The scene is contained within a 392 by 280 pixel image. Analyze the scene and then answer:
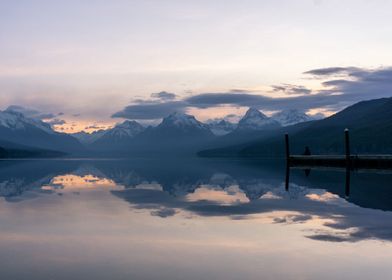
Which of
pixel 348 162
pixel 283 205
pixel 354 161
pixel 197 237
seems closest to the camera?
pixel 197 237

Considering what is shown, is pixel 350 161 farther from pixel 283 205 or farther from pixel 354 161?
pixel 283 205

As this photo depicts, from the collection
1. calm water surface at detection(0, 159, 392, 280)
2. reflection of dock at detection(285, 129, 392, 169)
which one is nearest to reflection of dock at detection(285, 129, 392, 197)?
reflection of dock at detection(285, 129, 392, 169)

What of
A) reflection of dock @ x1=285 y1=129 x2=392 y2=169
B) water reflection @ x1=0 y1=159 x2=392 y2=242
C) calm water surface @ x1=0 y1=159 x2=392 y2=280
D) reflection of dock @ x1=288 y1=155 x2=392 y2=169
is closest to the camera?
calm water surface @ x1=0 y1=159 x2=392 y2=280

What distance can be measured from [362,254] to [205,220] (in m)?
18.6

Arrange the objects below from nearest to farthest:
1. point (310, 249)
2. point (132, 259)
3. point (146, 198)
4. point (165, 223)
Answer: point (132, 259)
point (310, 249)
point (165, 223)
point (146, 198)

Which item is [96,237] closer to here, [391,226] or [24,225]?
[24,225]

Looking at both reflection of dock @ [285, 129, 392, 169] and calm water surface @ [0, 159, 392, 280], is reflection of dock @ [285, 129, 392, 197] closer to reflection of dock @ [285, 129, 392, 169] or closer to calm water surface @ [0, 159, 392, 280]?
reflection of dock @ [285, 129, 392, 169]

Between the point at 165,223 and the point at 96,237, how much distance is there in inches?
350

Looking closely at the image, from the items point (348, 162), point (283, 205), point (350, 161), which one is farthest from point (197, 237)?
point (283, 205)

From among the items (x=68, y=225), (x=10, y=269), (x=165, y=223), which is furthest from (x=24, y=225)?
(x=10, y=269)

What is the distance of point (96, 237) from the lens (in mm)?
40406

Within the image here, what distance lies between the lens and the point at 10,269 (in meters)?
30.3

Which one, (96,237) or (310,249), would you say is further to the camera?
(96,237)

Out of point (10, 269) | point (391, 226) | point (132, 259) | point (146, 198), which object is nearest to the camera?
point (10, 269)
